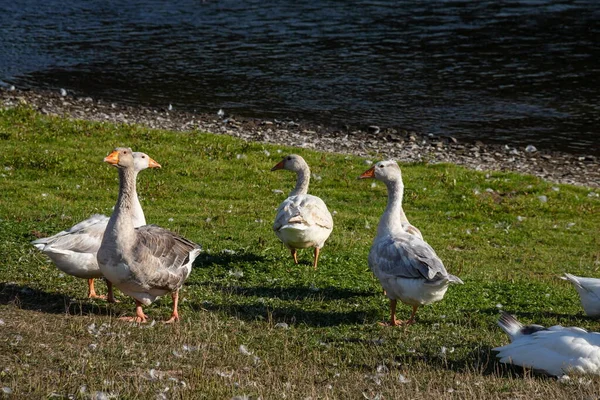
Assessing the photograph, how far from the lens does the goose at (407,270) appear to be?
1080 cm

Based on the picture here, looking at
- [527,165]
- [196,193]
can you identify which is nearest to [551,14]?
[527,165]

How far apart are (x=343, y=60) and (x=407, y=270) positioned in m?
31.1

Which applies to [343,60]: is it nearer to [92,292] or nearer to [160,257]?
Result: [92,292]

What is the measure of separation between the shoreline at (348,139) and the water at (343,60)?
1.19m

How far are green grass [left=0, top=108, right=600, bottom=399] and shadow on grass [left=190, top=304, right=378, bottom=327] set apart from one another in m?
0.04

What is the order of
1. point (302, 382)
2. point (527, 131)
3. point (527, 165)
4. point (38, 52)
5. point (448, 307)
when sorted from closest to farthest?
1. point (302, 382)
2. point (448, 307)
3. point (527, 165)
4. point (527, 131)
5. point (38, 52)

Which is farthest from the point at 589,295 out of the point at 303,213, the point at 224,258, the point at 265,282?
the point at 224,258

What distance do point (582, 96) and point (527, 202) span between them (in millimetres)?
16212

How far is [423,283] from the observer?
10.8 meters

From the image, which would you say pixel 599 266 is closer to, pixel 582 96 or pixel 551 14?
pixel 582 96

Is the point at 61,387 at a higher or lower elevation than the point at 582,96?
higher

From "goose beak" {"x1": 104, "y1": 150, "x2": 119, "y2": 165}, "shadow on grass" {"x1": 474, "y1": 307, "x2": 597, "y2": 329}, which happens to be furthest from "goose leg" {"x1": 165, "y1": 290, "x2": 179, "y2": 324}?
"shadow on grass" {"x1": 474, "y1": 307, "x2": 597, "y2": 329}

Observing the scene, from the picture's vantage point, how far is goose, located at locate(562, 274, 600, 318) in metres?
12.0

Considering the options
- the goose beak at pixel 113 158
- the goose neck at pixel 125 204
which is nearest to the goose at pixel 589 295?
the goose neck at pixel 125 204
